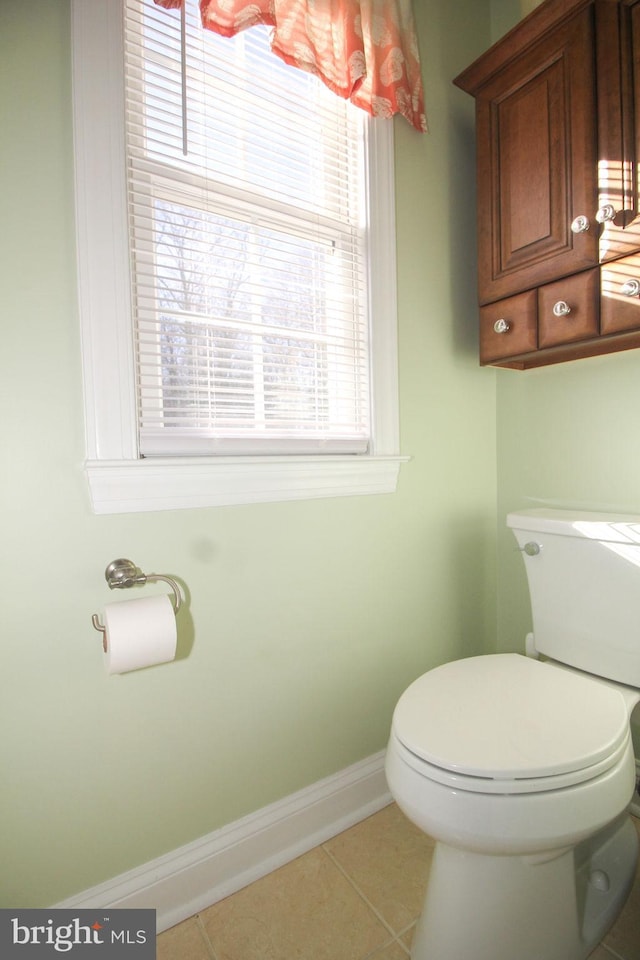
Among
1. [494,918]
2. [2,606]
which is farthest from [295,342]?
[494,918]

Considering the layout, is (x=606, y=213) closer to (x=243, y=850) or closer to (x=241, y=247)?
(x=241, y=247)

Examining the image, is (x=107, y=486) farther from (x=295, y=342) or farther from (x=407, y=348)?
(x=407, y=348)

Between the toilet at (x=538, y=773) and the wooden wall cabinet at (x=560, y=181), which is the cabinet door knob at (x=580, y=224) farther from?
the toilet at (x=538, y=773)

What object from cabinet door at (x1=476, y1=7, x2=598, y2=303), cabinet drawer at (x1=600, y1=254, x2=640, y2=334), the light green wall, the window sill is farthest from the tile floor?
cabinet door at (x1=476, y1=7, x2=598, y2=303)

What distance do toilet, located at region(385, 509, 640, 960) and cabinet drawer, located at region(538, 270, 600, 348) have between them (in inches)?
18.2

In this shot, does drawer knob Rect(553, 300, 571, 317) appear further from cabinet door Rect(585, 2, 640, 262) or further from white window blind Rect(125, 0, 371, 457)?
white window blind Rect(125, 0, 371, 457)

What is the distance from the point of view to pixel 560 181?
3.59 feet

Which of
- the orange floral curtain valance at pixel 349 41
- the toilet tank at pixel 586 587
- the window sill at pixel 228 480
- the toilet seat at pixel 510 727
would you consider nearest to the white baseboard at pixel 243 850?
the toilet seat at pixel 510 727

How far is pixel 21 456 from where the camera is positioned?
0.85 metres

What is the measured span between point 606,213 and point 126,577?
130cm

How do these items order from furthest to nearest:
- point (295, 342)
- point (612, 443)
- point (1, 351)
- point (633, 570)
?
point (612, 443)
point (295, 342)
point (633, 570)
point (1, 351)

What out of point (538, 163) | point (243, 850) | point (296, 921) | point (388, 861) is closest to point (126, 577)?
point (243, 850)

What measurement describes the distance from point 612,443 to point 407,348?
65 cm

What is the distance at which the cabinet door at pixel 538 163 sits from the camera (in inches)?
41.0
